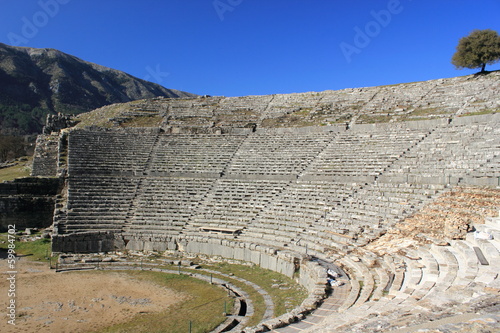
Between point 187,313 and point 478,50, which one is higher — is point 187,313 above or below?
below

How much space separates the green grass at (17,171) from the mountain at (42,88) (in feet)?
134

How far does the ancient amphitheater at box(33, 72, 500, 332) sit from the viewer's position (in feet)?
28.1

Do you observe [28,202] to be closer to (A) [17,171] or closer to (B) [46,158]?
(B) [46,158]

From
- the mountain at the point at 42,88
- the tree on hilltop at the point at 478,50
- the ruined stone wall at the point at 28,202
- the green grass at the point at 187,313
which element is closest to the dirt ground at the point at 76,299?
the green grass at the point at 187,313

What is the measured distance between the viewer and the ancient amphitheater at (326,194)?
8562mm

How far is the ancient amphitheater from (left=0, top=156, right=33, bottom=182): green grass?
138 centimetres

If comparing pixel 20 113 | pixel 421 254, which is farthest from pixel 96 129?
pixel 20 113

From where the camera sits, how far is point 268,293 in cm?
1208

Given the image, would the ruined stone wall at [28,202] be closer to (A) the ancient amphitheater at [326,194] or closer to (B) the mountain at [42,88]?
(A) the ancient amphitheater at [326,194]

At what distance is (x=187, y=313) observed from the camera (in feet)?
34.1

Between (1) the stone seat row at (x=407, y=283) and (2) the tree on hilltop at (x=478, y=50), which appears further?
(2) the tree on hilltop at (x=478, y=50)

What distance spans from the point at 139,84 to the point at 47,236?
92735 millimetres

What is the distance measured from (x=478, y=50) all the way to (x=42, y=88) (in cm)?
8147

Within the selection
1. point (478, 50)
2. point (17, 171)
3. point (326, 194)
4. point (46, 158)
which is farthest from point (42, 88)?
point (478, 50)
